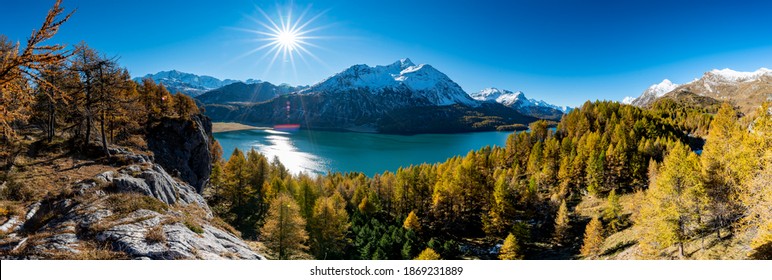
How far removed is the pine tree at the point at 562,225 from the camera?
1532 inches

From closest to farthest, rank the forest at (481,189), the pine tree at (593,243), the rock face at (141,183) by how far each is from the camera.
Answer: the forest at (481,189) < the rock face at (141,183) < the pine tree at (593,243)

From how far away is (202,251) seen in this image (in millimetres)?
Result: 10359

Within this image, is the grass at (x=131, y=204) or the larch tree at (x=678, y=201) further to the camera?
the larch tree at (x=678, y=201)

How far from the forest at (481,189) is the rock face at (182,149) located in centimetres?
190

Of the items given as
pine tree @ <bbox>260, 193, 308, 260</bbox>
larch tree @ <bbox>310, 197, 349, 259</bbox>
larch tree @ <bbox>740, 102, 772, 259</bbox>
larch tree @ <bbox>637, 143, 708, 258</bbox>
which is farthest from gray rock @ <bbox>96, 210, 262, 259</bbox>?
larch tree @ <bbox>637, 143, 708, 258</bbox>

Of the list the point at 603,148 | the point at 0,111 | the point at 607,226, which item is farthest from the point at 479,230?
the point at 0,111

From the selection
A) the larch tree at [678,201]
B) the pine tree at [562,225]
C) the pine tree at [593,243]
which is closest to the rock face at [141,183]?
the larch tree at [678,201]

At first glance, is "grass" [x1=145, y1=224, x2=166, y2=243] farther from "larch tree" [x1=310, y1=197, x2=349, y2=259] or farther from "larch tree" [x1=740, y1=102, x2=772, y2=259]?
"larch tree" [x1=310, y1=197, x2=349, y2=259]

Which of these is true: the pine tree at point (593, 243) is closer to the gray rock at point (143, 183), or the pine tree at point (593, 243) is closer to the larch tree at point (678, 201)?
the larch tree at point (678, 201)

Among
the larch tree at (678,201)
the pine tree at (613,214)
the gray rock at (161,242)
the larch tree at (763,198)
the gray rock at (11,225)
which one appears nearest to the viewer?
the gray rock at (161,242)

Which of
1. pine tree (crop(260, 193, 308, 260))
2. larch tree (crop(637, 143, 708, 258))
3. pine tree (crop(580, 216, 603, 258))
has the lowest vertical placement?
pine tree (crop(580, 216, 603, 258))

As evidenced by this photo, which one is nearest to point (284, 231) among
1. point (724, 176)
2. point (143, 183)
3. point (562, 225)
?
point (143, 183)

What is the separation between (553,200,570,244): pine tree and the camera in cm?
3891

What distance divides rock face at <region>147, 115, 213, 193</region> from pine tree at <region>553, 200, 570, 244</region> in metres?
50.0
